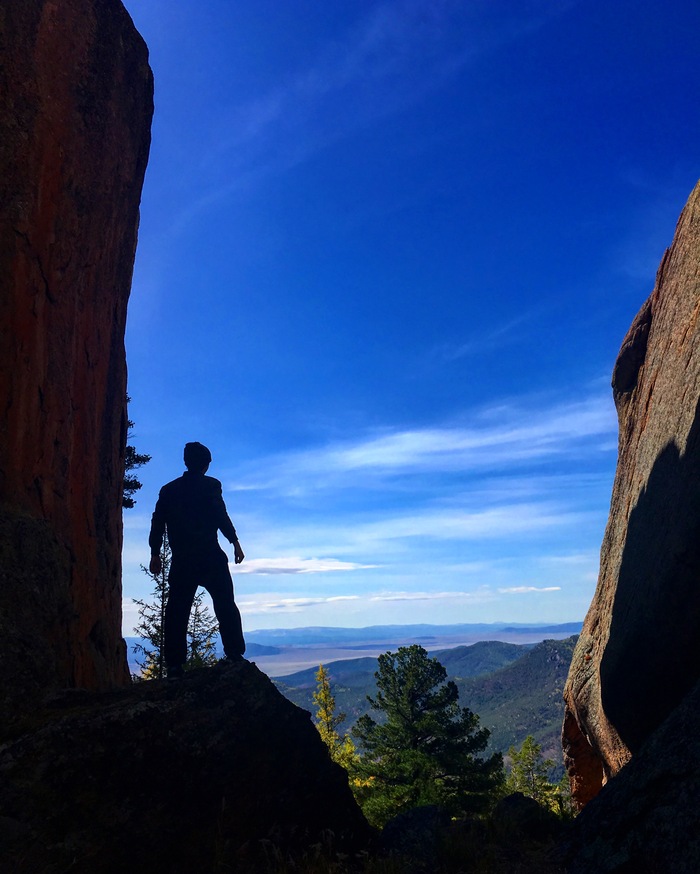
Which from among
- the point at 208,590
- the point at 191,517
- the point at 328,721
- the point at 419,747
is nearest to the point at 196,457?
the point at 191,517

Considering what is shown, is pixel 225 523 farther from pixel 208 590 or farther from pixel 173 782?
pixel 173 782

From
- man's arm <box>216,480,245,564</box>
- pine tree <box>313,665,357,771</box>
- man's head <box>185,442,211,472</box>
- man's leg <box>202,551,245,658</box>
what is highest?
man's head <box>185,442,211,472</box>

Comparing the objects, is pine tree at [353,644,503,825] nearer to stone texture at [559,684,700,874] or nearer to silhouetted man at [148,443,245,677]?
silhouetted man at [148,443,245,677]

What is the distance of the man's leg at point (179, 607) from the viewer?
9.41 metres

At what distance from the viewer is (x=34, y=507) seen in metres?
8.14

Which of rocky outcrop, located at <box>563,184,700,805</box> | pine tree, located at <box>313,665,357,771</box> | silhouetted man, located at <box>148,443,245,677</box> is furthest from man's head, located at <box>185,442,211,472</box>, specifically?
pine tree, located at <box>313,665,357,771</box>

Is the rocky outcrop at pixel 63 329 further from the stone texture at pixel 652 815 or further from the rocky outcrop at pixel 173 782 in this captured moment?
the stone texture at pixel 652 815

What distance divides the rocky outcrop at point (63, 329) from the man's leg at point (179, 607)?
1.18m

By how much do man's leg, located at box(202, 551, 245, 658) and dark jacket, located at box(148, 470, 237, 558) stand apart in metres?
0.35

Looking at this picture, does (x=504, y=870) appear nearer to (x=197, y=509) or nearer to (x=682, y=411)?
(x=197, y=509)

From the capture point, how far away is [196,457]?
1046 cm

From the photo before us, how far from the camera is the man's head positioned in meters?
10.4

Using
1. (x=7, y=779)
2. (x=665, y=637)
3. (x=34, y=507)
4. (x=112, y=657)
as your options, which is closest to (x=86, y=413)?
(x=34, y=507)

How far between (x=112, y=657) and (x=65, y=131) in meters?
8.80
